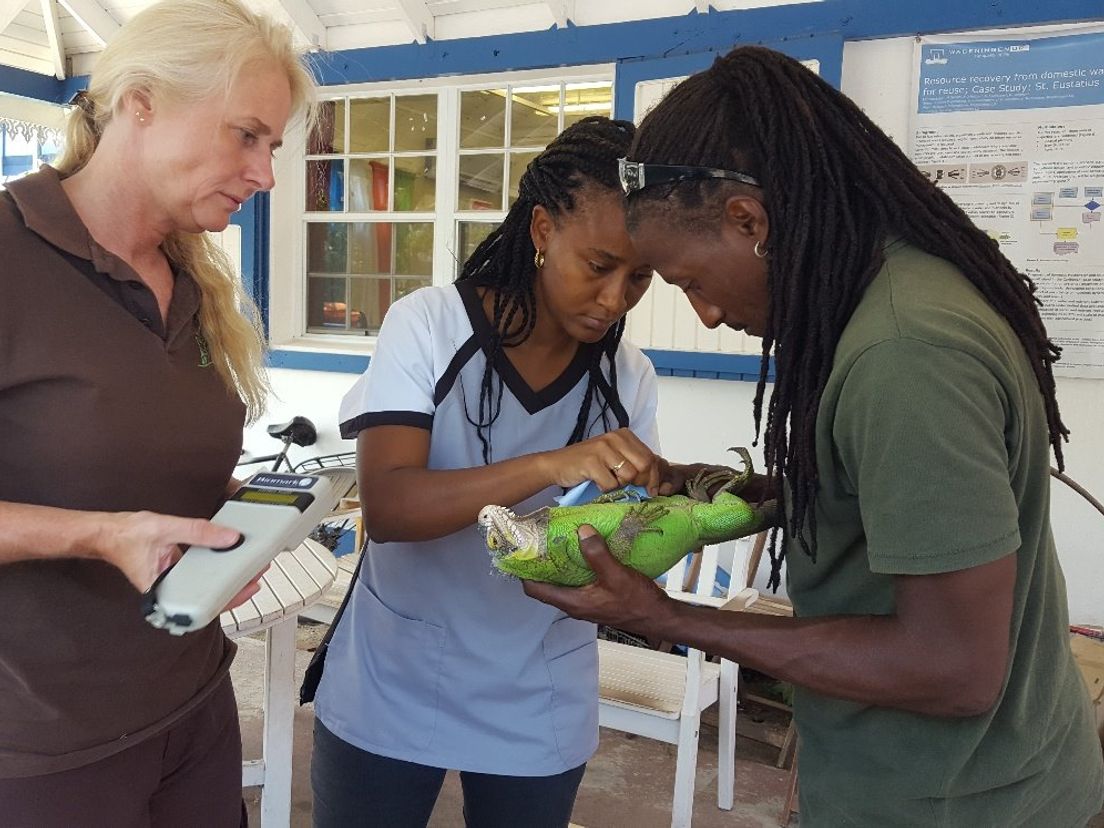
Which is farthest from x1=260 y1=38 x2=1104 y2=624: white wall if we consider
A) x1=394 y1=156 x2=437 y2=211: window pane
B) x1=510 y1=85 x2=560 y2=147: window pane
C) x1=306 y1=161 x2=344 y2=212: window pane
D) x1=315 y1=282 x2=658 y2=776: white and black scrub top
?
x1=315 y1=282 x2=658 y2=776: white and black scrub top

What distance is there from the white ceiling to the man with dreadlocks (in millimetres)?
3313

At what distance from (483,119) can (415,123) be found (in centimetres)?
47

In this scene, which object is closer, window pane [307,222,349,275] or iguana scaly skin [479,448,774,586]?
iguana scaly skin [479,448,774,586]

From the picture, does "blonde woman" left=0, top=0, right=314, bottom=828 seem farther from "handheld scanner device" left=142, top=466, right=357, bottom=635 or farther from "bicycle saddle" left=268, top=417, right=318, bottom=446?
"bicycle saddle" left=268, top=417, right=318, bottom=446

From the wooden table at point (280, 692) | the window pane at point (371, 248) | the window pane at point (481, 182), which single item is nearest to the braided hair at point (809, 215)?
the wooden table at point (280, 692)

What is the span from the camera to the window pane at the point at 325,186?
563cm

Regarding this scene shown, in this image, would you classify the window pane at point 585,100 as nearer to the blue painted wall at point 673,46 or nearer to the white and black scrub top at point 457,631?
the blue painted wall at point 673,46

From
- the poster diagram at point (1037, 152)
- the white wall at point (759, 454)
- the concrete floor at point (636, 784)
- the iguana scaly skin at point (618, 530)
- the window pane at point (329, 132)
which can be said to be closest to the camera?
the iguana scaly skin at point (618, 530)

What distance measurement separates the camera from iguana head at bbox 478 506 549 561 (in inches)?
43.9

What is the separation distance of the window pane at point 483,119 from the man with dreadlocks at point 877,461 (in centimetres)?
408

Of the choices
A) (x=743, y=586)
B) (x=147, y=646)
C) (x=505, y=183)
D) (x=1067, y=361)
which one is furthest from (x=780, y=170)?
(x=505, y=183)

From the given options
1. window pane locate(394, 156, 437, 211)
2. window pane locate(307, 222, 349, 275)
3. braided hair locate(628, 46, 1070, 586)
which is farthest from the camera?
window pane locate(307, 222, 349, 275)

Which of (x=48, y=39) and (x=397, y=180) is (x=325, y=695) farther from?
(x=48, y=39)

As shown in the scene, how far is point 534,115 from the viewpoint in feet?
16.1
